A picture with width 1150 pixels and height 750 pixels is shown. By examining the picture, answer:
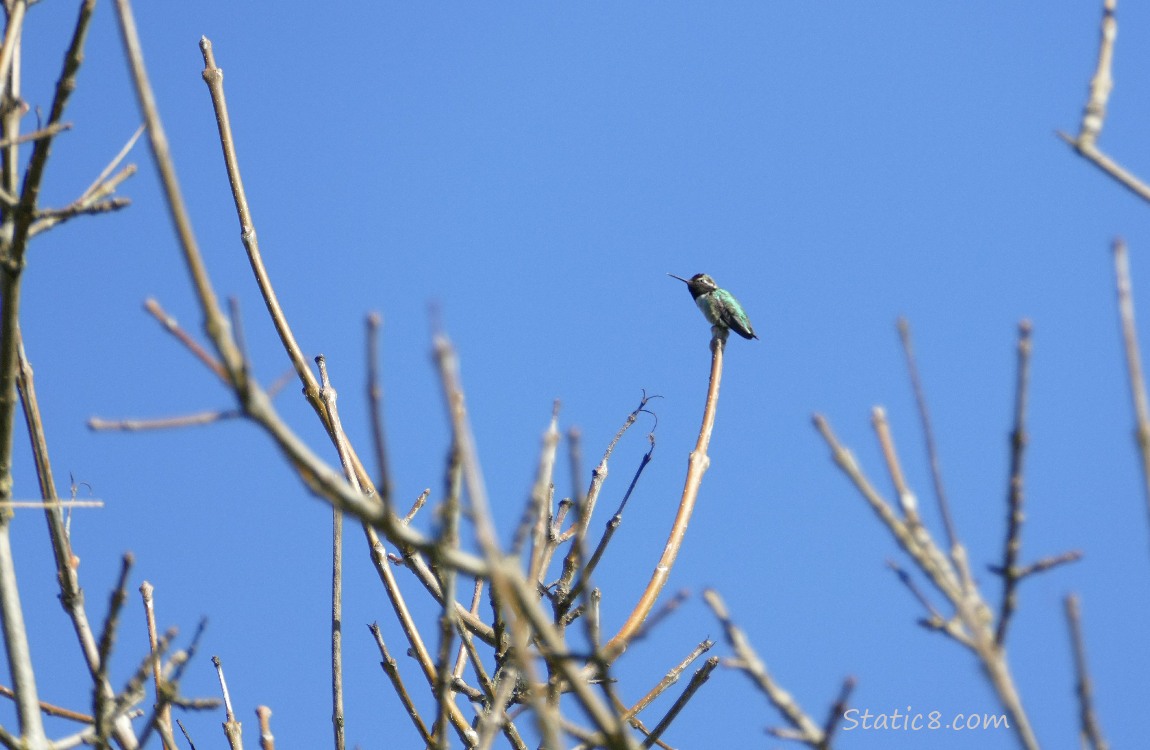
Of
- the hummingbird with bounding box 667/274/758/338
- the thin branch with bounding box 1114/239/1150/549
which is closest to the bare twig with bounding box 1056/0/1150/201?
the thin branch with bounding box 1114/239/1150/549

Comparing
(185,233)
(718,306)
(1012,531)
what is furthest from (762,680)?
(718,306)

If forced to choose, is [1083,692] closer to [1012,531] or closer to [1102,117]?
[1012,531]

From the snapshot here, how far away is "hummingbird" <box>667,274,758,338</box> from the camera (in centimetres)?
1094

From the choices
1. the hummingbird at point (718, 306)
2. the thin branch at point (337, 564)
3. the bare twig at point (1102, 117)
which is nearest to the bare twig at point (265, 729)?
the thin branch at point (337, 564)

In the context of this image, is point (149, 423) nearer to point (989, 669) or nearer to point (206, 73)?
point (989, 669)

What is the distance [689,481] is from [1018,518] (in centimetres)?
191

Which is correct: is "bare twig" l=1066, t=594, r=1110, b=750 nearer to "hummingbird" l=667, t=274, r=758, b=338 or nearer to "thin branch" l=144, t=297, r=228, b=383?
"thin branch" l=144, t=297, r=228, b=383

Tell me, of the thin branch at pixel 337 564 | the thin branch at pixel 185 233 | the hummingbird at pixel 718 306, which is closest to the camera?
the thin branch at pixel 185 233

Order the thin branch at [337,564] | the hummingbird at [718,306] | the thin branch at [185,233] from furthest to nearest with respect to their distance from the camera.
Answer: the hummingbird at [718,306]
the thin branch at [337,564]
the thin branch at [185,233]

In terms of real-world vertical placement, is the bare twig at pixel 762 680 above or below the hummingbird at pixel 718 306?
below

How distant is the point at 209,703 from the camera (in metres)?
2.50

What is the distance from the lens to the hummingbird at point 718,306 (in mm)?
10938

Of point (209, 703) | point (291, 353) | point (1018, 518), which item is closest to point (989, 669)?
point (1018, 518)

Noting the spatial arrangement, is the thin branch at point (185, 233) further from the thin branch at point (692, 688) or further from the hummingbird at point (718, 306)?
the hummingbird at point (718, 306)
